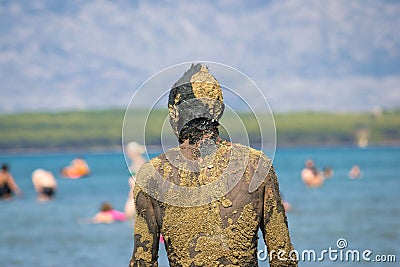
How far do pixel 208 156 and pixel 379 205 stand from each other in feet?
115

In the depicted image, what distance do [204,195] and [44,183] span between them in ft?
135

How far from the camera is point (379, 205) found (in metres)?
38.7

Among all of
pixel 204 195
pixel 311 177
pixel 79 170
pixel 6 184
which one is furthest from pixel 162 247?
pixel 79 170

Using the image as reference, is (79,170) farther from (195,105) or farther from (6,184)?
(195,105)

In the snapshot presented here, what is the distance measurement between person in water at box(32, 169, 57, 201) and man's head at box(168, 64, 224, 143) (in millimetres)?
38003

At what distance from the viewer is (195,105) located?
440 cm

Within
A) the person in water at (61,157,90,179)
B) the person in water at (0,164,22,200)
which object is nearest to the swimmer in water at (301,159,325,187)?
the person in water at (0,164,22,200)

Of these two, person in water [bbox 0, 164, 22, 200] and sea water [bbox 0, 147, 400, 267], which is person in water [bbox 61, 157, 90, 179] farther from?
person in water [bbox 0, 164, 22, 200]

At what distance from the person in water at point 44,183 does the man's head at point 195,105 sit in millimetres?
38003

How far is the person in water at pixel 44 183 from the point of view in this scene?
42.4m

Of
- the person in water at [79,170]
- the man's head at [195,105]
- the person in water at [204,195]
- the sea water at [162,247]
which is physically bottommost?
the person in water at [204,195]

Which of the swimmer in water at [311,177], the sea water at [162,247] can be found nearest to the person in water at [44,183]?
the sea water at [162,247]

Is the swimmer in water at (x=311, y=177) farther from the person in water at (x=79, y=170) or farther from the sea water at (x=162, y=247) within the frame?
the person in water at (x=79, y=170)

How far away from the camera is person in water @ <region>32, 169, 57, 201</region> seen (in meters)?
42.4
